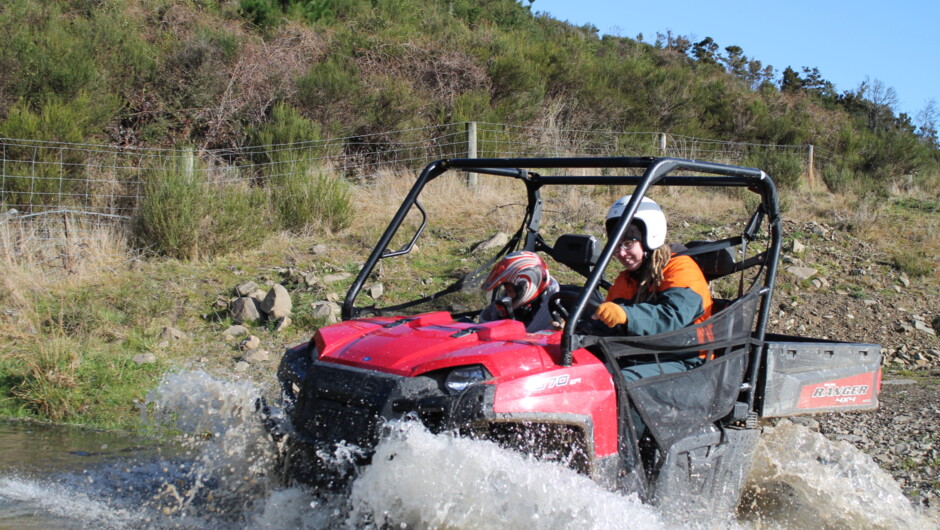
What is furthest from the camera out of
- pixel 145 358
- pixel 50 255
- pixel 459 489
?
pixel 50 255

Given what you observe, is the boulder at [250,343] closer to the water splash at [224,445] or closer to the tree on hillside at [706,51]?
the water splash at [224,445]

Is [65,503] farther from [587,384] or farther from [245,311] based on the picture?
[245,311]

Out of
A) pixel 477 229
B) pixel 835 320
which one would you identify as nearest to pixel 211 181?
pixel 477 229

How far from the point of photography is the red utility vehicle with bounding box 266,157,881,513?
3369 millimetres

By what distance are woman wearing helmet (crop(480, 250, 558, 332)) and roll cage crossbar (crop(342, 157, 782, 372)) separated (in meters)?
0.44

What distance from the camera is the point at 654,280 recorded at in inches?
169

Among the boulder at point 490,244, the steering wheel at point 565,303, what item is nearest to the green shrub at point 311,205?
the boulder at point 490,244

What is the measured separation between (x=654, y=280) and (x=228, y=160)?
10979 mm

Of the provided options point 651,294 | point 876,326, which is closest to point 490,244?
point 876,326

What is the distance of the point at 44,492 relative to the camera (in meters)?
4.51

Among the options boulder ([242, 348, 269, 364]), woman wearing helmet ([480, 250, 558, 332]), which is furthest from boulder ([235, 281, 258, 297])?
woman wearing helmet ([480, 250, 558, 332])

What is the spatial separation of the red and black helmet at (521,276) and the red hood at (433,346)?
492mm

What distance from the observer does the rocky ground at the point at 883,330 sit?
516 cm

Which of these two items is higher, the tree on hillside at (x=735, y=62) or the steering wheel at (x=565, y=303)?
the tree on hillside at (x=735, y=62)
